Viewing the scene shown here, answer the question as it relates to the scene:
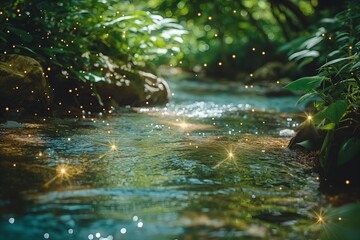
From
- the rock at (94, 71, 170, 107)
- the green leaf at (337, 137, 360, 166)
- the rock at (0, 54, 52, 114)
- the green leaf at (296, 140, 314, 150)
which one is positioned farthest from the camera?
the rock at (94, 71, 170, 107)

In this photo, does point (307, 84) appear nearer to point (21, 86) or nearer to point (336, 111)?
point (336, 111)

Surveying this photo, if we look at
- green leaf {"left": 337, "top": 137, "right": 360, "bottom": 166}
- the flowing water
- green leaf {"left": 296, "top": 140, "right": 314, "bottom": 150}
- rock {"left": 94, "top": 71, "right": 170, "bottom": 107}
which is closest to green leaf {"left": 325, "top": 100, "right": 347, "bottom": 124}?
green leaf {"left": 337, "top": 137, "right": 360, "bottom": 166}

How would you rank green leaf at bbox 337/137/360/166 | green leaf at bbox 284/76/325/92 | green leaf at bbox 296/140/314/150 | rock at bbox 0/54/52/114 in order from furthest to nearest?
rock at bbox 0/54/52/114
green leaf at bbox 296/140/314/150
green leaf at bbox 284/76/325/92
green leaf at bbox 337/137/360/166

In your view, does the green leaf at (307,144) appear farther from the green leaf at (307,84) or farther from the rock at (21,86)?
the rock at (21,86)

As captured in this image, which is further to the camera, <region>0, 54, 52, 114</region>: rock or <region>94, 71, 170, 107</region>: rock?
<region>94, 71, 170, 107</region>: rock

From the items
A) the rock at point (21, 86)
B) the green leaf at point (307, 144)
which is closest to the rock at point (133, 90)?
the rock at point (21, 86)

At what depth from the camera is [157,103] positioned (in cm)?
670

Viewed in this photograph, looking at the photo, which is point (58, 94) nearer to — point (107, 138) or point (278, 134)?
point (107, 138)

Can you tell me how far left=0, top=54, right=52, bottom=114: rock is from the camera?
14.1 ft

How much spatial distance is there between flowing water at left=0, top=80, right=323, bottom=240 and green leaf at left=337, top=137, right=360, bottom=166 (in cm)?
25

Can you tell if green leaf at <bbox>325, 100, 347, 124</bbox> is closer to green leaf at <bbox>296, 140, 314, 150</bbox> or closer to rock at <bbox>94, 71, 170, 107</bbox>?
green leaf at <bbox>296, 140, 314, 150</bbox>

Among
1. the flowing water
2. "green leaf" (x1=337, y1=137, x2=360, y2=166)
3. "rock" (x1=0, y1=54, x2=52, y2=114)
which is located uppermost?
"rock" (x1=0, y1=54, x2=52, y2=114)

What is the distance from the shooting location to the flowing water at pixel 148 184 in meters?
1.86

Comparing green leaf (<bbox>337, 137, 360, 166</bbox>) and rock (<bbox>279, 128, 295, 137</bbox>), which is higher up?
rock (<bbox>279, 128, 295, 137</bbox>)
